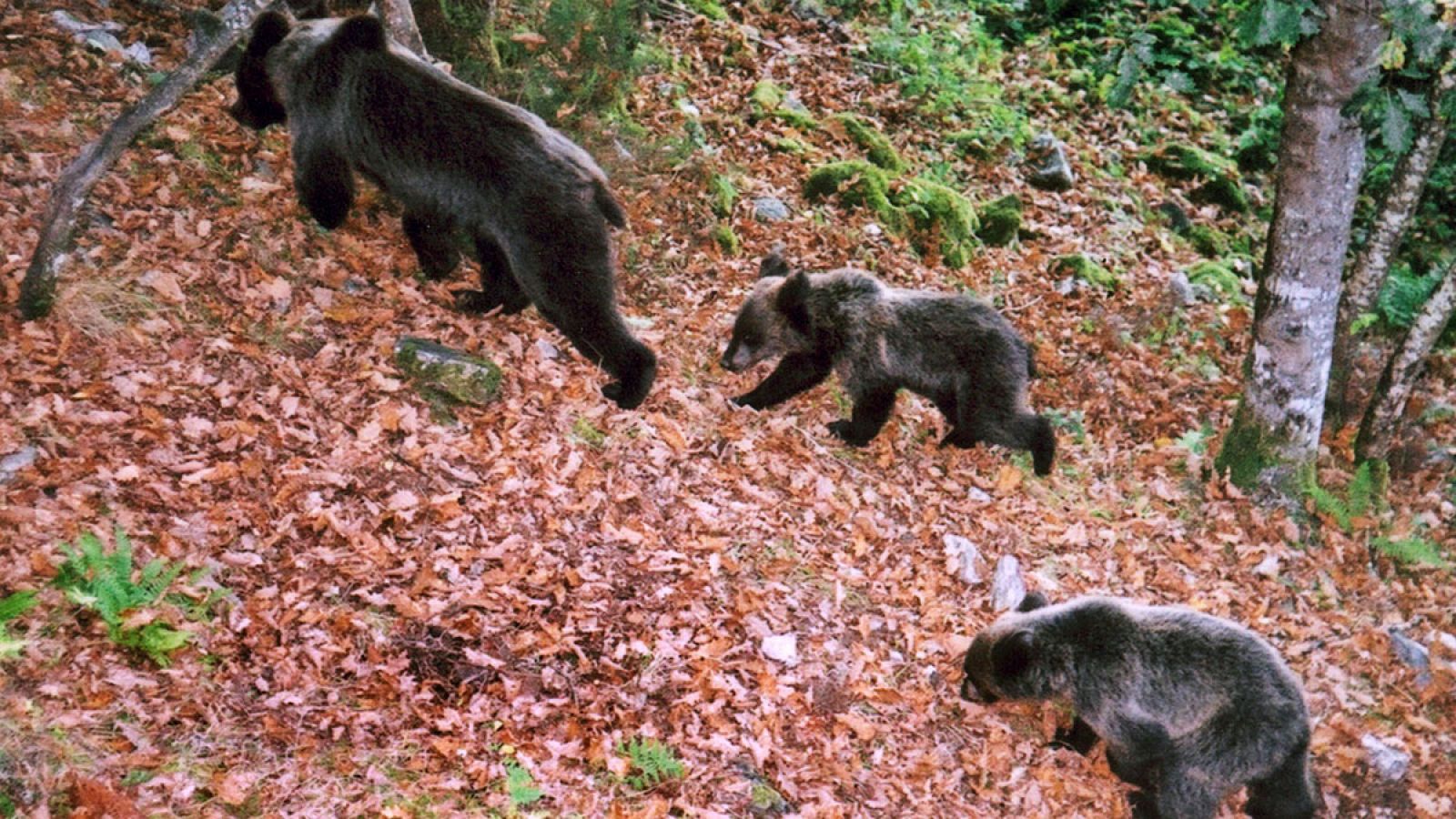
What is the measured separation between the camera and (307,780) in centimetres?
439

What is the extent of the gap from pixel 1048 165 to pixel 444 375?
26.9 feet

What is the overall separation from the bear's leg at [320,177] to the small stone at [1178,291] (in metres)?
8.13

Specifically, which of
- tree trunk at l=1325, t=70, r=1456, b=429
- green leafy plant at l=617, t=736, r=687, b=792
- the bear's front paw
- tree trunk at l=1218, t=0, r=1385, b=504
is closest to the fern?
tree trunk at l=1218, t=0, r=1385, b=504

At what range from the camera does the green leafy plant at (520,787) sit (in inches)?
181

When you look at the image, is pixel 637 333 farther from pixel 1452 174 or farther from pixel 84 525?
pixel 1452 174

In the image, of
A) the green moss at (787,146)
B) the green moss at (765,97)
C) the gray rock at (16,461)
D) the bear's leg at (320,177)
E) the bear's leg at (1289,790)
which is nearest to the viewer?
the gray rock at (16,461)

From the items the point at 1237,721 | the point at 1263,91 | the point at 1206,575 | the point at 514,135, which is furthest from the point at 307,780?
the point at 1263,91

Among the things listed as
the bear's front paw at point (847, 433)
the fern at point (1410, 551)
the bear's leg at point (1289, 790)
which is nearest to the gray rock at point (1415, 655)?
the fern at point (1410, 551)

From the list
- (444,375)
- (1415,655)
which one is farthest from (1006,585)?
(444,375)

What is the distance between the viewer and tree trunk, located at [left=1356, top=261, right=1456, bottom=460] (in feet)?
27.6

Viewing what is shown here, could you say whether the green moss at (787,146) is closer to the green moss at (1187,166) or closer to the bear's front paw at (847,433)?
the bear's front paw at (847,433)

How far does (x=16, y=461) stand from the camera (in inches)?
197

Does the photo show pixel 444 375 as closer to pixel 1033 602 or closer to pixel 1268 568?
pixel 1033 602

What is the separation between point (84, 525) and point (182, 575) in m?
0.54
